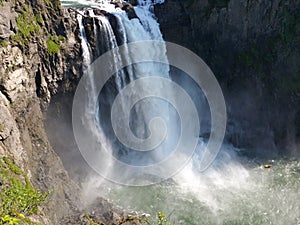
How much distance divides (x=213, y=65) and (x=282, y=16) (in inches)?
284

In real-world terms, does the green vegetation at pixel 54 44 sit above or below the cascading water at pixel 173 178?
above

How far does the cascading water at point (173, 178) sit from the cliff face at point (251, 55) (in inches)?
93.4

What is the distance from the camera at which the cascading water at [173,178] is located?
801 inches

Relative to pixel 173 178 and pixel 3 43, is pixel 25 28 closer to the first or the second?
pixel 3 43

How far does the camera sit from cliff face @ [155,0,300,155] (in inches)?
1110

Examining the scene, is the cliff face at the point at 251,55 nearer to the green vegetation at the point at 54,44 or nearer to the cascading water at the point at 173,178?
the cascading water at the point at 173,178

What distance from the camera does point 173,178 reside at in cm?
2359

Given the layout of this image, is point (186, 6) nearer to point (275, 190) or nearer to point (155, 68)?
point (155, 68)

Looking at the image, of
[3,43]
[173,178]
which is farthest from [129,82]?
[3,43]

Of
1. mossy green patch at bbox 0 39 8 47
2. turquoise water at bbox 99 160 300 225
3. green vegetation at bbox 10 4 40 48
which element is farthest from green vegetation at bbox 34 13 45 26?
turquoise water at bbox 99 160 300 225

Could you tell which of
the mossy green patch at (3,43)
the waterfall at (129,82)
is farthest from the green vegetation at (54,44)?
the mossy green patch at (3,43)

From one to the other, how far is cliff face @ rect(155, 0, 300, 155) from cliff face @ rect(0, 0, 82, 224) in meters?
11.0

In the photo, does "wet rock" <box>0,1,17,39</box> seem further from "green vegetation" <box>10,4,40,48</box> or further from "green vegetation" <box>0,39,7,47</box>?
"green vegetation" <box>10,4,40,48</box>

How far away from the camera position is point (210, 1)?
29.5 meters
